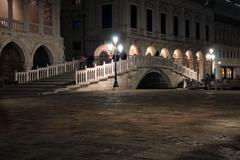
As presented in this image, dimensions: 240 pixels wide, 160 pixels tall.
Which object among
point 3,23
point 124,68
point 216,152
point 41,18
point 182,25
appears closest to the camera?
point 216,152

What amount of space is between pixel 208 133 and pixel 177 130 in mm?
735

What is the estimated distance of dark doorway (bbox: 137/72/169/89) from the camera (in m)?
39.6

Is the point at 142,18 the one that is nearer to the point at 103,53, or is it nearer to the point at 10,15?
the point at 103,53

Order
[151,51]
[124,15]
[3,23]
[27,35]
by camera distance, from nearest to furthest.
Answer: [3,23] < [27,35] < [124,15] < [151,51]

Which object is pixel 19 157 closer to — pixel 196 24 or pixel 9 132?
pixel 9 132

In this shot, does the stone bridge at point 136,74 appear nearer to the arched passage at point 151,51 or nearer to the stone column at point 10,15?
the arched passage at point 151,51

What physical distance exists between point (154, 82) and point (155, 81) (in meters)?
0.16

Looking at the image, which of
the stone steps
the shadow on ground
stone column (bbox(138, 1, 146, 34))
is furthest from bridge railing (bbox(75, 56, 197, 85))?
the shadow on ground

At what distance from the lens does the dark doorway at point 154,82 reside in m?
39.6

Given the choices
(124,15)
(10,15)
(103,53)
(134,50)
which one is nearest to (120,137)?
(10,15)

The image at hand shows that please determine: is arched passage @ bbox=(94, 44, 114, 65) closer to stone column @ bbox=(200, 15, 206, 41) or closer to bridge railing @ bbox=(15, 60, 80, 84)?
bridge railing @ bbox=(15, 60, 80, 84)

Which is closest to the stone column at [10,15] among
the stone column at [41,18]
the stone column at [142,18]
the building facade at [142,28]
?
the stone column at [41,18]

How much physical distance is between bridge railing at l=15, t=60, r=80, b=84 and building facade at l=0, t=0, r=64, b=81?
1458 millimetres

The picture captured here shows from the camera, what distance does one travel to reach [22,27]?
30.2 m
